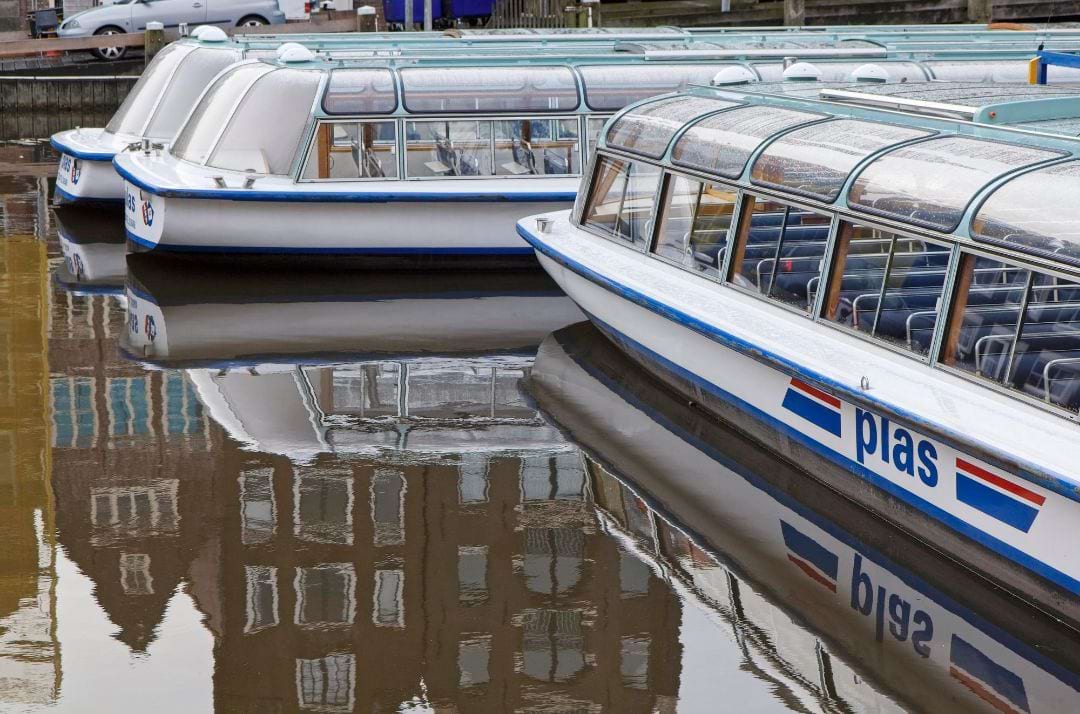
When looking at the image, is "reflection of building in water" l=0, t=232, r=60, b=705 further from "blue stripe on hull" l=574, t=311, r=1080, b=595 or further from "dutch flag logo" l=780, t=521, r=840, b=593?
"blue stripe on hull" l=574, t=311, r=1080, b=595

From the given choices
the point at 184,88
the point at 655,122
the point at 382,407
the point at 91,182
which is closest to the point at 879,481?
the point at 382,407

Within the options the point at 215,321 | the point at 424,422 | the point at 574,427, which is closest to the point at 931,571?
the point at 574,427

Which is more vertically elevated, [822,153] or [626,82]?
[626,82]

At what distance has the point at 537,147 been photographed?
46.6 ft

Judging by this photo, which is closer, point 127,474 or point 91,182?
point 127,474

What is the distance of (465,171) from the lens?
14.0m

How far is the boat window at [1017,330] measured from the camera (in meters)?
6.92

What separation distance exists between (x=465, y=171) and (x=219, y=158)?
2.20m

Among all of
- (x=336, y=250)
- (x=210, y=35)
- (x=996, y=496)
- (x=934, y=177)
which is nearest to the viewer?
(x=996, y=496)

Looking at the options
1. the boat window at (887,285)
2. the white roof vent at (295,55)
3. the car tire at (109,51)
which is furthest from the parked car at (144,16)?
the boat window at (887,285)

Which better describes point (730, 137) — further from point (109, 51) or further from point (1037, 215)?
point (109, 51)

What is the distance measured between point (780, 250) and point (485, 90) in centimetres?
557

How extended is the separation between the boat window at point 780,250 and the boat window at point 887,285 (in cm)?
21

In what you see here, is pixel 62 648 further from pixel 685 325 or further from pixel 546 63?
pixel 546 63
